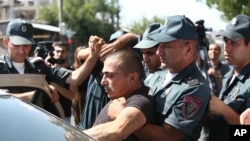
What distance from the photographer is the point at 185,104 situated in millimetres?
3107

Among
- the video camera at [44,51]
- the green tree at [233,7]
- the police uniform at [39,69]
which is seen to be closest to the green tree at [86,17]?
the green tree at [233,7]

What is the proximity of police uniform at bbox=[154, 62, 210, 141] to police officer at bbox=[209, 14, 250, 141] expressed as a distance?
0.28 metres

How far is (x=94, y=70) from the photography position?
14.9ft

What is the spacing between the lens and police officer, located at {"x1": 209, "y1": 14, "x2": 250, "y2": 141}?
11.5 feet

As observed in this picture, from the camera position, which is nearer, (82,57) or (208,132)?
(208,132)

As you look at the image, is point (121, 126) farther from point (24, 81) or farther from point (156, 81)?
point (24, 81)

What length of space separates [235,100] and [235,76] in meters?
0.23

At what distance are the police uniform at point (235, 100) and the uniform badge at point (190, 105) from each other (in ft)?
1.27

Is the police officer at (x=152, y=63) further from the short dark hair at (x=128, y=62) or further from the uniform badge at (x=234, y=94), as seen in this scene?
the uniform badge at (x=234, y=94)

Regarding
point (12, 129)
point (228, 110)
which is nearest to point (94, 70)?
point (228, 110)

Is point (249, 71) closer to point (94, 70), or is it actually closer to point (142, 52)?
point (142, 52)

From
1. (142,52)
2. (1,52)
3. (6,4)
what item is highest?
(142,52)

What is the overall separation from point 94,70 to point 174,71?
1.33m

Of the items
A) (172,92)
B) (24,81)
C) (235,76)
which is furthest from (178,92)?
(24,81)
